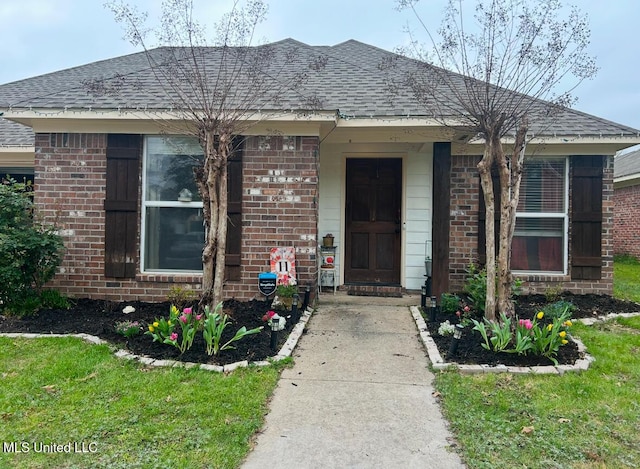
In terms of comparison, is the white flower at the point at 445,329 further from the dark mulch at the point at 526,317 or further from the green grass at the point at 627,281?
the green grass at the point at 627,281

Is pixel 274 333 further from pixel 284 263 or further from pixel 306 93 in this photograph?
pixel 306 93

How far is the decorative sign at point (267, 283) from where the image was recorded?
16.4ft

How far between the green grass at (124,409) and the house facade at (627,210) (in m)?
14.8

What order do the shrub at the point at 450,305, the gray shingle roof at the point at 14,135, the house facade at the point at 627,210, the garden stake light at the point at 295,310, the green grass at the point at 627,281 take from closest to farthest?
the garden stake light at the point at 295,310 → the shrub at the point at 450,305 → the green grass at the point at 627,281 → the gray shingle roof at the point at 14,135 → the house facade at the point at 627,210

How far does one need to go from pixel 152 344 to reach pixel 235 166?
2632mm

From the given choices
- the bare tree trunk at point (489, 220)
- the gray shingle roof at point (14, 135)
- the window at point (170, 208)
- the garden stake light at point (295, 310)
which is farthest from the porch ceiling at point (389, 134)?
the gray shingle roof at point (14, 135)

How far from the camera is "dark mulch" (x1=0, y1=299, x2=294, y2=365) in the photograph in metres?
3.61

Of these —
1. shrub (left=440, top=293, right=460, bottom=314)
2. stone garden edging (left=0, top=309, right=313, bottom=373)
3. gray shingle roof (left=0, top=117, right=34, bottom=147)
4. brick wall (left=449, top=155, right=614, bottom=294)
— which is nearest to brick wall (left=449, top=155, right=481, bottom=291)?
brick wall (left=449, top=155, right=614, bottom=294)

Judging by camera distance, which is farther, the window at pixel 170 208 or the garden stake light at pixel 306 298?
the window at pixel 170 208

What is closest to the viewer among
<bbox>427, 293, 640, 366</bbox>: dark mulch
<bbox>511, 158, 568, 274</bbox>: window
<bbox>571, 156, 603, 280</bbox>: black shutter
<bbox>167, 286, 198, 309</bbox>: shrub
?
<bbox>427, 293, 640, 366</bbox>: dark mulch

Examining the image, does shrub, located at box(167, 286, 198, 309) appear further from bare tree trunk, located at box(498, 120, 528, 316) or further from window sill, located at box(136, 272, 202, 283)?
bare tree trunk, located at box(498, 120, 528, 316)

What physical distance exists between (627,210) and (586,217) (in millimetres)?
10038

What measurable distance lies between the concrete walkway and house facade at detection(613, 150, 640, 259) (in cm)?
1282

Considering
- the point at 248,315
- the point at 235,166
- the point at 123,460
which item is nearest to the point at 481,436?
the point at 123,460
